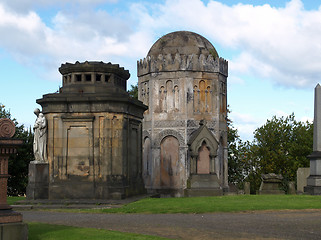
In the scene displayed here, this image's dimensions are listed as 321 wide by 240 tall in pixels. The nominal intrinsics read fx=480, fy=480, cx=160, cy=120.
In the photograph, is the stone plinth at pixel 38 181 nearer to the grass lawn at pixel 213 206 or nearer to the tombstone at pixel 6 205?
the grass lawn at pixel 213 206

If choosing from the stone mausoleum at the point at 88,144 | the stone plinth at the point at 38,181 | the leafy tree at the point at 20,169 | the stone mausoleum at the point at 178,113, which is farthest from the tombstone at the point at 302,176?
the leafy tree at the point at 20,169

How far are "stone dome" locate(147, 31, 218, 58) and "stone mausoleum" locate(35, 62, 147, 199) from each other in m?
17.3

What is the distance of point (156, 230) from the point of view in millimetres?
13375

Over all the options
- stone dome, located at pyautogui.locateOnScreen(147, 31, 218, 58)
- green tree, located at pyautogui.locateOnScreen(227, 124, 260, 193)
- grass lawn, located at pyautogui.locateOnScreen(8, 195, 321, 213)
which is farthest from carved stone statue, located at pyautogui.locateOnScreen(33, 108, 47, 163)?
green tree, located at pyautogui.locateOnScreen(227, 124, 260, 193)

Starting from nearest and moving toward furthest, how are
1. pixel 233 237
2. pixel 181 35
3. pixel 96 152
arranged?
pixel 233 237 < pixel 96 152 < pixel 181 35

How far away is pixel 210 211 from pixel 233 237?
6.16 metres

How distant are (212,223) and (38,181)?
1107cm

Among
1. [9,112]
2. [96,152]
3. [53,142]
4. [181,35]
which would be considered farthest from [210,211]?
[9,112]

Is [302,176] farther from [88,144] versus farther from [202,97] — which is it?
[88,144]

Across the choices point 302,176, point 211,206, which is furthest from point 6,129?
point 302,176

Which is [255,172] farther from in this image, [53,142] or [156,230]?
[156,230]

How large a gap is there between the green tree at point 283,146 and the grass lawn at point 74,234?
38.1 metres

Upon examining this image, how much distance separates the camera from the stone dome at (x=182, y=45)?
130 ft

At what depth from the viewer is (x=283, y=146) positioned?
53094 millimetres
